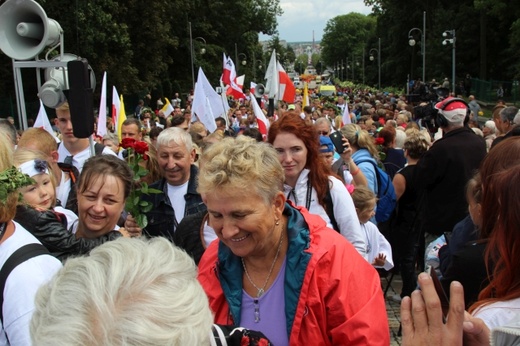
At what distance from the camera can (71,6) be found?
86.5 feet


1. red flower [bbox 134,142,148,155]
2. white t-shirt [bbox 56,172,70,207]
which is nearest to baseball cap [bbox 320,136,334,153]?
red flower [bbox 134,142,148,155]

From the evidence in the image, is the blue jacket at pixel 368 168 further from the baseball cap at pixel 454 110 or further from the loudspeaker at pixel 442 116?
the baseball cap at pixel 454 110

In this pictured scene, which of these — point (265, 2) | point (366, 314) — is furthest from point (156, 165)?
point (265, 2)

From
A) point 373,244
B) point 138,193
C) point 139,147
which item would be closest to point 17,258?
point 138,193

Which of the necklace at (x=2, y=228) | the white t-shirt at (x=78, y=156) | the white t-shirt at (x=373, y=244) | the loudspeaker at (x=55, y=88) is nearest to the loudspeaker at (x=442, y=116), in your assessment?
the white t-shirt at (x=373, y=244)

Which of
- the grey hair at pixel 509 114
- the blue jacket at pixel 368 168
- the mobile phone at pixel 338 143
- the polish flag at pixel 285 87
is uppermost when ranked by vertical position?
the polish flag at pixel 285 87

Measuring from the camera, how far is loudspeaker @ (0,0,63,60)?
5480mm

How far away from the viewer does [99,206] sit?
319 cm

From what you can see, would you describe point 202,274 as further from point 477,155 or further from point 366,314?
point 477,155

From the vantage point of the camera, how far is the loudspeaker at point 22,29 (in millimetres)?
5480

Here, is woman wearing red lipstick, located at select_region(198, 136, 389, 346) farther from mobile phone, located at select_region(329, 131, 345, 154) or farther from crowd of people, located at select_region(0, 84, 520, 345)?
mobile phone, located at select_region(329, 131, 345, 154)

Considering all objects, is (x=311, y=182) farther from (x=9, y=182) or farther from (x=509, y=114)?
(x=509, y=114)

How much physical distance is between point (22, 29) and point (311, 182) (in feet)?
10.9

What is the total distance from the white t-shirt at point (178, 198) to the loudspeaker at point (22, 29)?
82.6 inches
